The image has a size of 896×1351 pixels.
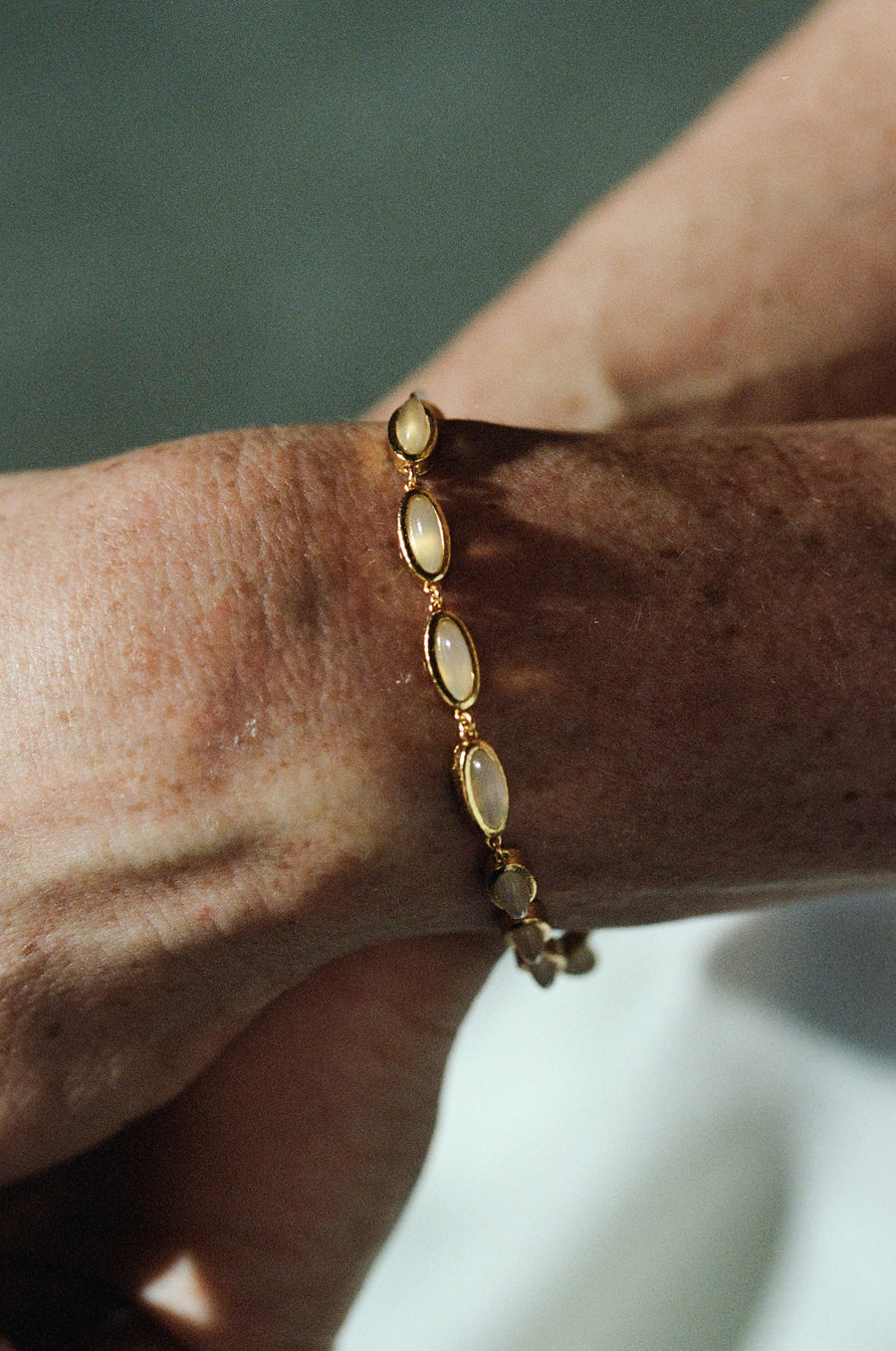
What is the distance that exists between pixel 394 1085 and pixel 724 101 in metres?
0.65

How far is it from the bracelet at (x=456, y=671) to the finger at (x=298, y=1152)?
0.14 metres

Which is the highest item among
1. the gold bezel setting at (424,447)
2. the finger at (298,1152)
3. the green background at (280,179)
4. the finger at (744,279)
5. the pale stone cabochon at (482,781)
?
the green background at (280,179)

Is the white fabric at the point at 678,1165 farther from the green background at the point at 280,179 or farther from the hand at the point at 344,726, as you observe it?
the green background at the point at 280,179

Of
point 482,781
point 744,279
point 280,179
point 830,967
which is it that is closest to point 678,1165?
point 830,967

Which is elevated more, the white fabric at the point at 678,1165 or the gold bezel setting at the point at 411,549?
the gold bezel setting at the point at 411,549

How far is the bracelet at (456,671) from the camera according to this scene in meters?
0.45

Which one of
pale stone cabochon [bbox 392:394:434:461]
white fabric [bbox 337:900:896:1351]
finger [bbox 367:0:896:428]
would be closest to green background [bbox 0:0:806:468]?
finger [bbox 367:0:896:428]

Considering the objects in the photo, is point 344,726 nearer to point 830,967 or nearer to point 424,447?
point 424,447

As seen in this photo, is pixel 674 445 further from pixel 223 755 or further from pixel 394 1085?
pixel 394 1085

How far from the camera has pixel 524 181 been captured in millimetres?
1446

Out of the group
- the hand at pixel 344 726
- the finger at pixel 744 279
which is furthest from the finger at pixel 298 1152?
the finger at pixel 744 279

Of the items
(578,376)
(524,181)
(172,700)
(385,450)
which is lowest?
(172,700)

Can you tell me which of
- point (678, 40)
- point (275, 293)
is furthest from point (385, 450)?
point (678, 40)

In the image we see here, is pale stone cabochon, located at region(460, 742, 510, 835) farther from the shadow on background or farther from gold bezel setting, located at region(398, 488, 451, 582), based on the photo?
the shadow on background
